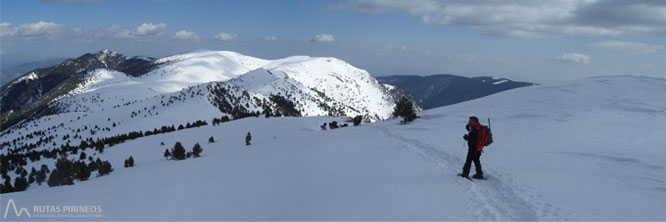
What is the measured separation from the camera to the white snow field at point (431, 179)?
8.32m

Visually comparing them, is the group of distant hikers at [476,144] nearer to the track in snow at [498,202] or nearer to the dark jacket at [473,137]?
the dark jacket at [473,137]

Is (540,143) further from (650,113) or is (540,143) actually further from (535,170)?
(650,113)

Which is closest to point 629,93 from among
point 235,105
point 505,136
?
point 505,136

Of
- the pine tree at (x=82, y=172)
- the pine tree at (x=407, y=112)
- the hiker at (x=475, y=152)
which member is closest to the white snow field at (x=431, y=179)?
the hiker at (x=475, y=152)

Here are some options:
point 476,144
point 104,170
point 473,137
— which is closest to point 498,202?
point 476,144

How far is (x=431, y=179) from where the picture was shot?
424 inches

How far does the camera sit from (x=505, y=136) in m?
17.9

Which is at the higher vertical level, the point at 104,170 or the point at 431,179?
the point at 431,179

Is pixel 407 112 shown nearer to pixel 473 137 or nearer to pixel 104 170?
pixel 473 137

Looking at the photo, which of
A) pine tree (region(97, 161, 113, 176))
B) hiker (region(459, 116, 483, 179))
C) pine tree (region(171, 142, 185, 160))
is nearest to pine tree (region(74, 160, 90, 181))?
pine tree (region(97, 161, 113, 176))

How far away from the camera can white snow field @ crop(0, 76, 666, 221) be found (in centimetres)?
832

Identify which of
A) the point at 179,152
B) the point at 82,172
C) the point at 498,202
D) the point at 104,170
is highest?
the point at 498,202

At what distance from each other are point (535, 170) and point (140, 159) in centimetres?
2400

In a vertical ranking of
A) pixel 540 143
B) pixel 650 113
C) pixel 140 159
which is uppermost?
pixel 650 113
